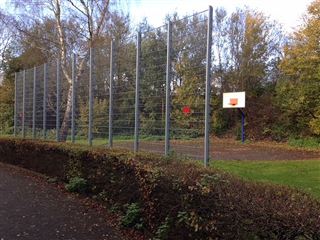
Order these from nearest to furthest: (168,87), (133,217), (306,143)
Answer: (133,217), (168,87), (306,143)

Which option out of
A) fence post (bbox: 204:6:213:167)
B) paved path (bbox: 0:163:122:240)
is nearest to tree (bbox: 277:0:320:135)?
fence post (bbox: 204:6:213:167)

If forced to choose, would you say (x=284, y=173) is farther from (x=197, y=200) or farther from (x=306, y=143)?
(x=306, y=143)

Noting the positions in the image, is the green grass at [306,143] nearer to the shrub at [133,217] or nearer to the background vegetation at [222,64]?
the background vegetation at [222,64]

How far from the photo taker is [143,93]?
9.61 m

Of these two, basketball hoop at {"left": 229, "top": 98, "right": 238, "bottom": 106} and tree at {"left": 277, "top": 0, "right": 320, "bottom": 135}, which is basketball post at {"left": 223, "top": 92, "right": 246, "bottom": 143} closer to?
basketball hoop at {"left": 229, "top": 98, "right": 238, "bottom": 106}

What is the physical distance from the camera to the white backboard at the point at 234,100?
27562mm

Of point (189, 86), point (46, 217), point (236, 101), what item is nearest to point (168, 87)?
point (189, 86)

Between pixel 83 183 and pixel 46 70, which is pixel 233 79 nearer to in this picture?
pixel 46 70

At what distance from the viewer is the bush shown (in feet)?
28.9

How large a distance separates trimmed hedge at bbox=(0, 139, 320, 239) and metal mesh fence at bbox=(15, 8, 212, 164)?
1.22 meters

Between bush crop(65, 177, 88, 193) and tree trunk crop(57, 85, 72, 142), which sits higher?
tree trunk crop(57, 85, 72, 142)

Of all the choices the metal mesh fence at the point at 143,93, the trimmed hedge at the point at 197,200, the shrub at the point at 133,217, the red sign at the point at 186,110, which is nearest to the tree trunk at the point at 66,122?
the metal mesh fence at the point at 143,93

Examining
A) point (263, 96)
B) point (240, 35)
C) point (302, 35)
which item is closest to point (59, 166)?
point (302, 35)

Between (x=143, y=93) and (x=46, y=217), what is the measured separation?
142 inches
